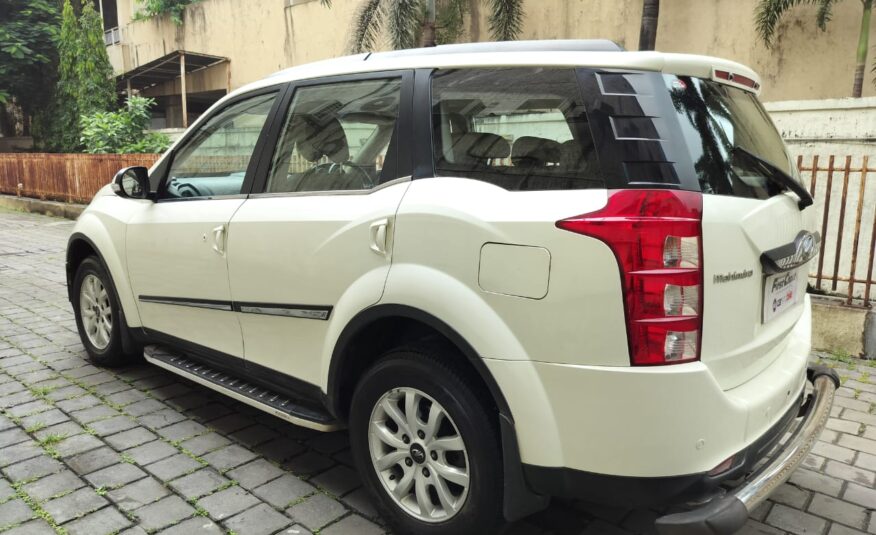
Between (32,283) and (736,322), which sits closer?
(736,322)

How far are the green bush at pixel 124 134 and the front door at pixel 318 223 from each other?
13.8 m

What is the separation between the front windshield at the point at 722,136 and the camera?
2.12 meters

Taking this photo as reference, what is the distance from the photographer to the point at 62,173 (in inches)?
586

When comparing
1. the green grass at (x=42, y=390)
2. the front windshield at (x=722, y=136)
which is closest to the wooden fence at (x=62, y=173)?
the green grass at (x=42, y=390)

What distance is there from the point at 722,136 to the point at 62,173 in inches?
626

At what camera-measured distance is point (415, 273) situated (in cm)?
239

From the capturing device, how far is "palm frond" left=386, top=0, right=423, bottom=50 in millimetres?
13664

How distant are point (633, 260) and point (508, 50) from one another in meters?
0.98

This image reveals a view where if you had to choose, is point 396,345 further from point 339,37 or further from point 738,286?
point 339,37

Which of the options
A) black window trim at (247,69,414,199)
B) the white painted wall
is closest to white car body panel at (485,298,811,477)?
black window trim at (247,69,414,199)

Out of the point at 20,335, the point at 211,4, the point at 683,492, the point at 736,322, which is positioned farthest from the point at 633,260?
the point at 211,4

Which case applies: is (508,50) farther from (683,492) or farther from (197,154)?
(197,154)

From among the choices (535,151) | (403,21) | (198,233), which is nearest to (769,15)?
(403,21)

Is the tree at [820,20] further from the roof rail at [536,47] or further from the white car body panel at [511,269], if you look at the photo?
the white car body panel at [511,269]
